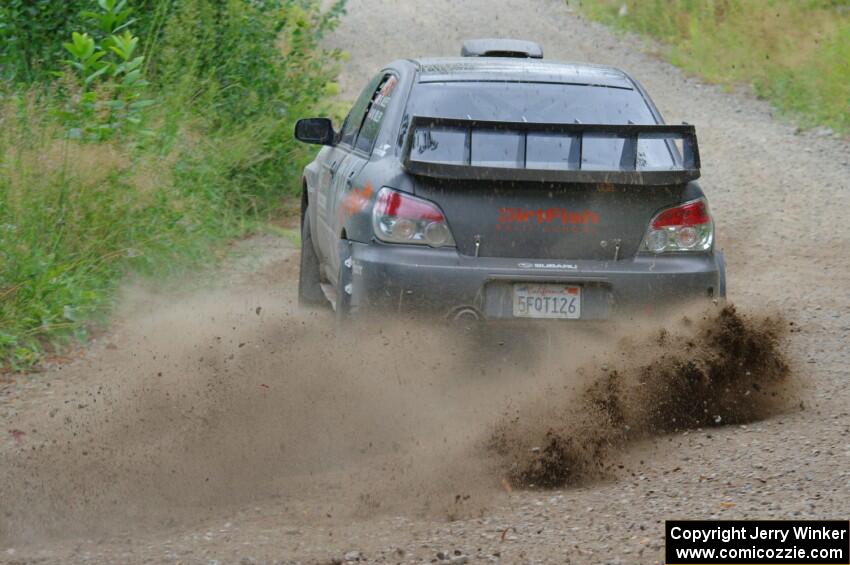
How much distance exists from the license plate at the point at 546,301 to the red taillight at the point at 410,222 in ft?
1.30

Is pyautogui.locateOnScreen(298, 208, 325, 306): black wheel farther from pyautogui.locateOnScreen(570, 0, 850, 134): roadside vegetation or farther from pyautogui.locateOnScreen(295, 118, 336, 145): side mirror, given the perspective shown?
pyautogui.locateOnScreen(570, 0, 850, 134): roadside vegetation

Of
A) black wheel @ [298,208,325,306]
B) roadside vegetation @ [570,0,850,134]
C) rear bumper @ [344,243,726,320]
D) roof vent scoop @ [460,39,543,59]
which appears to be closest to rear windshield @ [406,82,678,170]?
rear bumper @ [344,243,726,320]

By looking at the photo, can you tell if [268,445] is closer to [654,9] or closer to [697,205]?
[697,205]

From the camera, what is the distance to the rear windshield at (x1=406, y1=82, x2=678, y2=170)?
233 inches

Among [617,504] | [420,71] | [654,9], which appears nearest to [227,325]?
[420,71]

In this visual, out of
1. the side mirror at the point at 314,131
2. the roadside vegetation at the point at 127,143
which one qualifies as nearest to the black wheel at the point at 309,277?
the side mirror at the point at 314,131

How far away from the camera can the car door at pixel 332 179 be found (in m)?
7.01

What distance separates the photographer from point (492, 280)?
5.64 m

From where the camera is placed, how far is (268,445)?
5.36 m

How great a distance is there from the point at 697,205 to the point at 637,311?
1.93ft

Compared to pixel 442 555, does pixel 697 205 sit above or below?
above

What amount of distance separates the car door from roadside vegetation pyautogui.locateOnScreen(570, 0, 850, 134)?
32.1 feet

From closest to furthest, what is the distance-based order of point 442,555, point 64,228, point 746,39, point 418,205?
point 442,555 < point 418,205 < point 64,228 < point 746,39

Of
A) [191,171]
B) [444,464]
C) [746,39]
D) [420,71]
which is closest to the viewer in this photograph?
[444,464]
